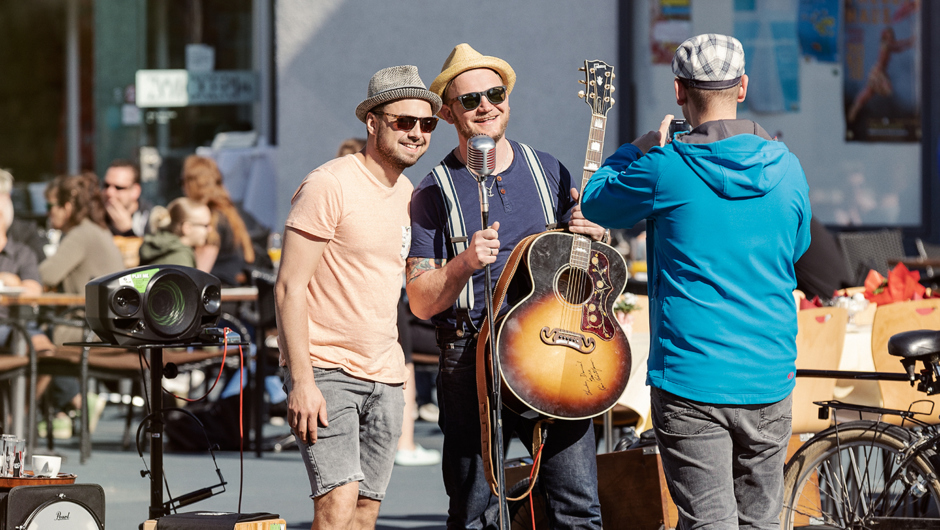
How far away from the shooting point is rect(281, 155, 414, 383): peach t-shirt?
12.4ft

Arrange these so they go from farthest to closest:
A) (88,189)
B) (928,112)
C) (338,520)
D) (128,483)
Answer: (928,112), (88,189), (128,483), (338,520)

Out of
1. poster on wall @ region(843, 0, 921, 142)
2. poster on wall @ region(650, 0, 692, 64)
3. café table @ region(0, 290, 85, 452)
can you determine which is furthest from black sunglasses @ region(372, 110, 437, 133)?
poster on wall @ region(843, 0, 921, 142)

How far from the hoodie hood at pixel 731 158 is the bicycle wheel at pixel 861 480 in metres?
1.91

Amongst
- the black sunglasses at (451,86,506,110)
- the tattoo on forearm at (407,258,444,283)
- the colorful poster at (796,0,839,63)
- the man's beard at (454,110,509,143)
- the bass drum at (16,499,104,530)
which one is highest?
the colorful poster at (796,0,839,63)

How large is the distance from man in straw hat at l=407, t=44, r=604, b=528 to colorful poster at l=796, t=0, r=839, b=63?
8.27 meters

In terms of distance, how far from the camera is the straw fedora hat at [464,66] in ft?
13.5

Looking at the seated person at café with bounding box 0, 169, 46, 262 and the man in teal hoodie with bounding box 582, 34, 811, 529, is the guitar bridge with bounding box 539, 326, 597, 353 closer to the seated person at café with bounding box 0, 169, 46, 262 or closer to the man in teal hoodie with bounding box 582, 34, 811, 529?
the man in teal hoodie with bounding box 582, 34, 811, 529

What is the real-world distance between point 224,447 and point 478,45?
16.6ft

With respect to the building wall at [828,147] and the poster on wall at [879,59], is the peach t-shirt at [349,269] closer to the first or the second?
the building wall at [828,147]

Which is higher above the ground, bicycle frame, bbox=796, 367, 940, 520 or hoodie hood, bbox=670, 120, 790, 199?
hoodie hood, bbox=670, 120, 790, 199

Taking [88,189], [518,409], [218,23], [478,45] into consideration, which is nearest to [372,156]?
[518,409]

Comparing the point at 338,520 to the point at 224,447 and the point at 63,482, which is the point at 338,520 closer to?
the point at 63,482

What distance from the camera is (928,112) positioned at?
11711mm

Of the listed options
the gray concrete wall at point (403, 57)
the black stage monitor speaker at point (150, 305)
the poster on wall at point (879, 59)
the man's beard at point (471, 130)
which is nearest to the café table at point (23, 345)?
the black stage monitor speaker at point (150, 305)
